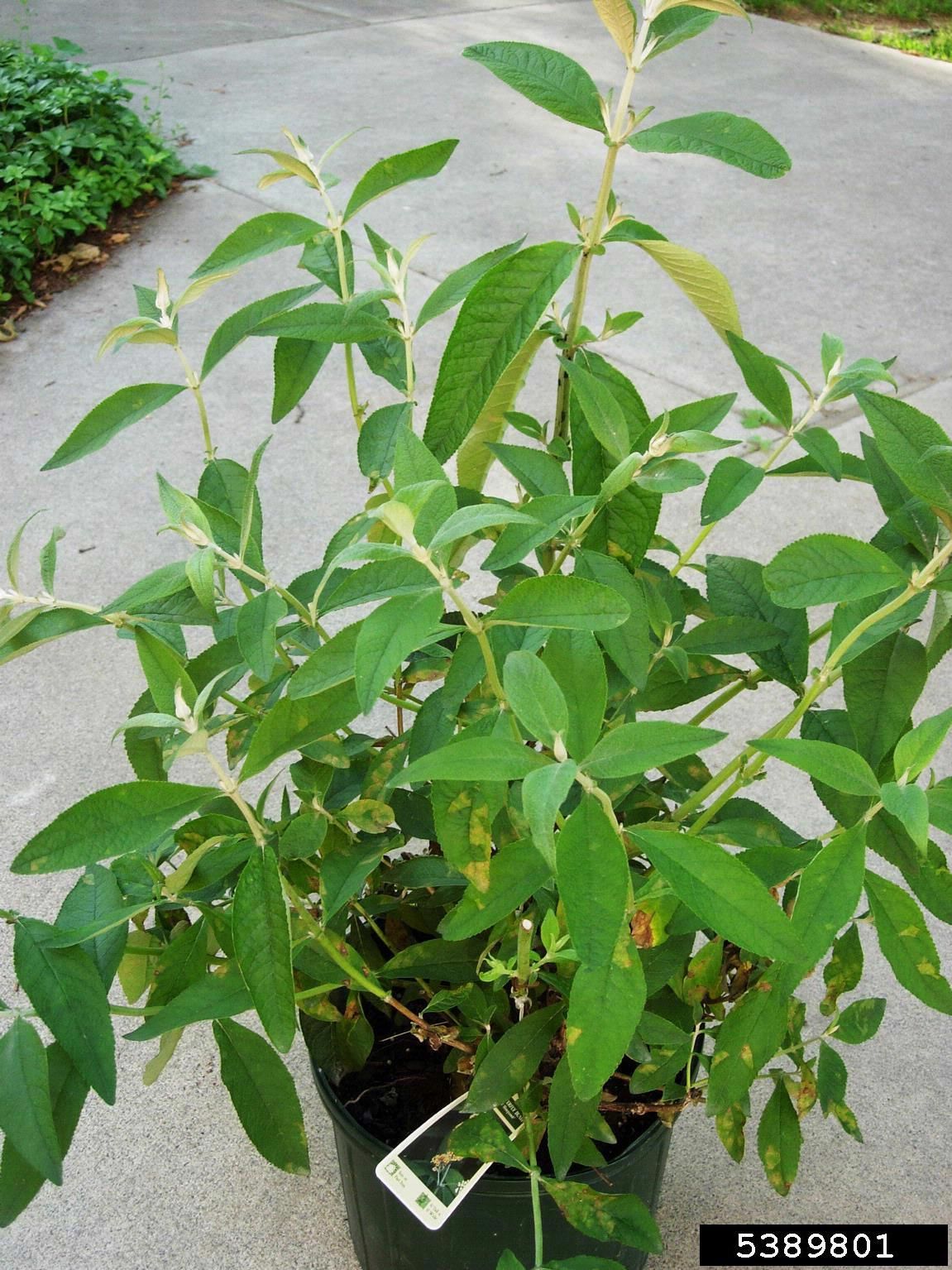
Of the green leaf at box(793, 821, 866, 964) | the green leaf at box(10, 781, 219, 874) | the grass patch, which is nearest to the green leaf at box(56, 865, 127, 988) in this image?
the green leaf at box(10, 781, 219, 874)

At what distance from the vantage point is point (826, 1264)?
1269 millimetres

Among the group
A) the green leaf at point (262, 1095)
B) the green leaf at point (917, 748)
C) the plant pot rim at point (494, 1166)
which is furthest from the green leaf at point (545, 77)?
the plant pot rim at point (494, 1166)

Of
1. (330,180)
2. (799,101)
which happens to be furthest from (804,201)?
(330,180)

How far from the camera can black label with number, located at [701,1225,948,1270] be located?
1279 millimetres

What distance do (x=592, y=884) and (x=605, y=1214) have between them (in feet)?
1.36

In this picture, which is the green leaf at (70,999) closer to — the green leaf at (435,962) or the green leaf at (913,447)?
the green leaf at (435,962)

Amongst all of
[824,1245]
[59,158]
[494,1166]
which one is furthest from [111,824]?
[59,158]

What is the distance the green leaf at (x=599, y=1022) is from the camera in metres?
0.66

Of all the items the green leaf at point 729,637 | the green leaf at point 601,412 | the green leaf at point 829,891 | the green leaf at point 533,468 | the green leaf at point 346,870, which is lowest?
the green leaf at point 346,870

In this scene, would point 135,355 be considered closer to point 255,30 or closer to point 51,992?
point 51,992

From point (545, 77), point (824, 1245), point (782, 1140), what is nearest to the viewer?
point (545, 77)

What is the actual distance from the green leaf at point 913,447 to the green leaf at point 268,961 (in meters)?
0.43

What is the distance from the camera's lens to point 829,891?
0.70m

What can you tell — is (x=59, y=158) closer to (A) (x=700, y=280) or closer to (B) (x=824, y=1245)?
(A) (x=700, y=280)
